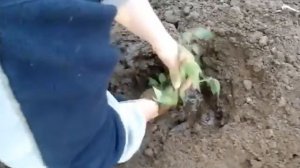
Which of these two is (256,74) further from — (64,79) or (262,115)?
(64,79)

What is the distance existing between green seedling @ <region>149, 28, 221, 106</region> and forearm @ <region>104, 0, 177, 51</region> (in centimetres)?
6

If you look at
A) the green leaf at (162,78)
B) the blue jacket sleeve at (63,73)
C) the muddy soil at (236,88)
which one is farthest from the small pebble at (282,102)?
the blue jacket sleeve at (63,73)

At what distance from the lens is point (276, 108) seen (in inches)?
50.3

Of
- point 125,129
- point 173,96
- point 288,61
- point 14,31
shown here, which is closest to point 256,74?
point 288,61

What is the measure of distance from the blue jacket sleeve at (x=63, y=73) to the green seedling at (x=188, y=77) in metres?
0.18

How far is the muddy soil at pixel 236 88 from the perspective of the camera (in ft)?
4.13

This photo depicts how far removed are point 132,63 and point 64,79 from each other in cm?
41

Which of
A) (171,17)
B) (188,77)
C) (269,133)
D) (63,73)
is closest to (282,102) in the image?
(269,133)

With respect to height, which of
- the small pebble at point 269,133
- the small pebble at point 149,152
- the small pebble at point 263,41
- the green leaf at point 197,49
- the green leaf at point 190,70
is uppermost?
the green leaf at point 190,70

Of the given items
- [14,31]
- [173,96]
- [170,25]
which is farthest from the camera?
[170,25]

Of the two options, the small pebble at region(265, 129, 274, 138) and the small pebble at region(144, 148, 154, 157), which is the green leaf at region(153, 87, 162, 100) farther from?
the small pebble at region(265, 129, 274, 138)

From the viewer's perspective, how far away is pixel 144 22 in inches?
47.8

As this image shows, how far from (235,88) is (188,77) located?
0.42 ft

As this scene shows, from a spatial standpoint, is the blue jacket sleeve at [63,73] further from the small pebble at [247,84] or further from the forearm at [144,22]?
the small pebble at [247,84]
